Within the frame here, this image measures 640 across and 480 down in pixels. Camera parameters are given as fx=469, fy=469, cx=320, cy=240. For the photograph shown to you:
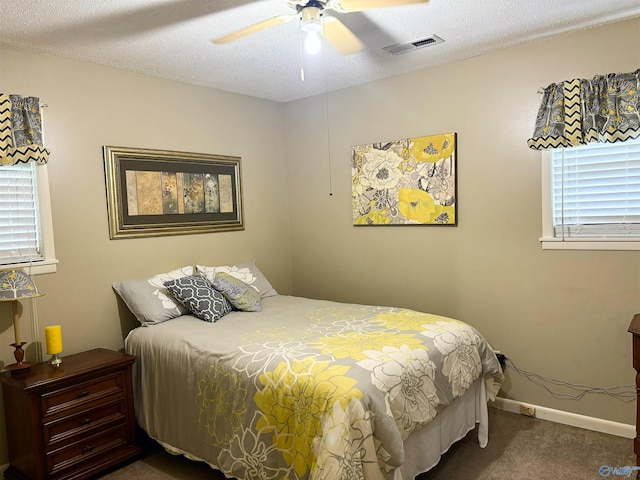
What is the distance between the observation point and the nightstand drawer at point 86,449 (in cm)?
254

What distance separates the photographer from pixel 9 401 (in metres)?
2.64

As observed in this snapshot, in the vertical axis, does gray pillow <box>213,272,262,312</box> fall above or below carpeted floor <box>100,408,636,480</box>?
above

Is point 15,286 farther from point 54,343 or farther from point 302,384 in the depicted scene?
point 302,384

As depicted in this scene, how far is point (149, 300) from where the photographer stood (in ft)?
10.4

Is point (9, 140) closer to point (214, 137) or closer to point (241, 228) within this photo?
point (214, 137)

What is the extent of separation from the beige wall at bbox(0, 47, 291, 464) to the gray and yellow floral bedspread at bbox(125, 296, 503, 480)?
17.5 inches

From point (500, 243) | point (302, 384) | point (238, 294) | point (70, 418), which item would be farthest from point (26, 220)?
point (500, 243)

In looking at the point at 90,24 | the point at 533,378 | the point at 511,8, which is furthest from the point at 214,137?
the point at 533,378

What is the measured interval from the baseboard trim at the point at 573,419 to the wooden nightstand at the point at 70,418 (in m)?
2.51

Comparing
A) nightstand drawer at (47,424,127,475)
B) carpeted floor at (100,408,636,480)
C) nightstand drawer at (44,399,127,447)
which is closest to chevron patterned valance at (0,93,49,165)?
nightstand drawer at (44,399,127,447)

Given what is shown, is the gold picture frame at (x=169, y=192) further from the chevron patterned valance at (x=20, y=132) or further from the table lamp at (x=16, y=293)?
the table lamp at (x=16, y=293)

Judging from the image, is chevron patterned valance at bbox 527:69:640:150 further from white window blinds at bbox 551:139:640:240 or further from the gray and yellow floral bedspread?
the gray and yellow floral bedspread

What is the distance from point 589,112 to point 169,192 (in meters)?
2.93

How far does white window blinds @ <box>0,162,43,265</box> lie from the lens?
2.81 metres
